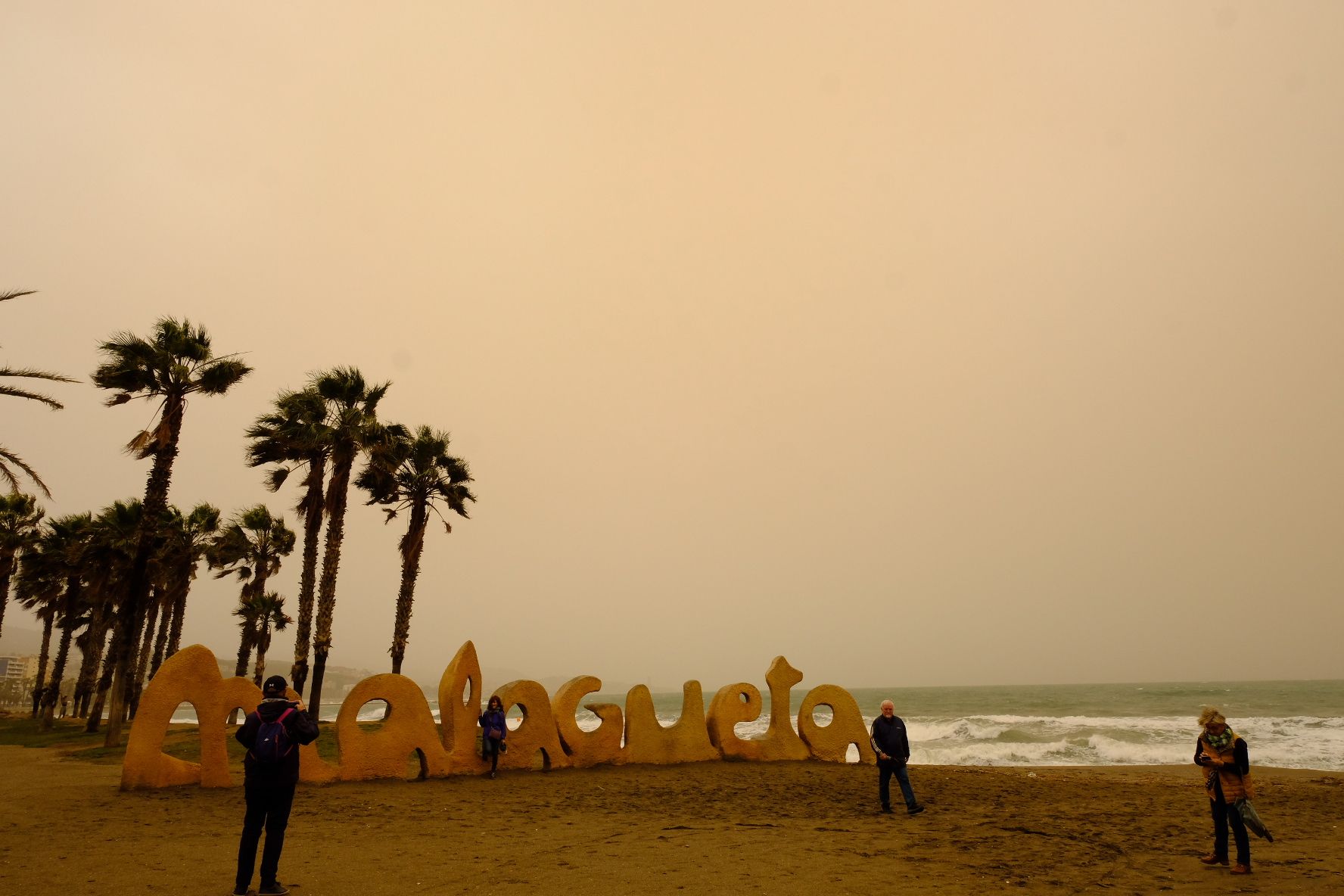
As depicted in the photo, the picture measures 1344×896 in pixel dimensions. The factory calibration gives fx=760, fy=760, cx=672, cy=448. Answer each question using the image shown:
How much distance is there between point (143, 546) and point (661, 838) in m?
16.1

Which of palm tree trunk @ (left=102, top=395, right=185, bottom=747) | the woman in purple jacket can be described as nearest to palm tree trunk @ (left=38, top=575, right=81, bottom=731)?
palm tree trunk @ (left=102, top=395, right=185, bottom=747)

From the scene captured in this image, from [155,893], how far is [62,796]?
702 cm

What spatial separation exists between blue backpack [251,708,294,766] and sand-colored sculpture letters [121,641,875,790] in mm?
6356

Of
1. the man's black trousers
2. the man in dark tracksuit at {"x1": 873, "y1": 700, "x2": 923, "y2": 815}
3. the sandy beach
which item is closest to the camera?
the man's black trousers

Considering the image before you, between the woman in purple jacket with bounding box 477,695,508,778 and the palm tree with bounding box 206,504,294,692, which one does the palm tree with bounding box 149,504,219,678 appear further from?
the woman in purple jacket with bounding box 477,695,508,778

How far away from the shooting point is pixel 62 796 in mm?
11453

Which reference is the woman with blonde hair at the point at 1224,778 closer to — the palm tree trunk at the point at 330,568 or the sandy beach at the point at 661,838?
the sandy beach at the point at 661,838

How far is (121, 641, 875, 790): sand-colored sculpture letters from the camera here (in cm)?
1214

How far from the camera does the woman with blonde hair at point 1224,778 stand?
7.50 m

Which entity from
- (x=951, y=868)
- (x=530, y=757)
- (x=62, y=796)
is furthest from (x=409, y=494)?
(x=951, y=868)

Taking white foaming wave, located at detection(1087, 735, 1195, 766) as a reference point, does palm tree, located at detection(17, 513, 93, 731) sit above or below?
above

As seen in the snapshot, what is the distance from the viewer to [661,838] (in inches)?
362

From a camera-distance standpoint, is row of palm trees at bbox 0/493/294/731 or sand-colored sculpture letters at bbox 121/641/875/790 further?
row of palm trees at bbox 0/493/294/731

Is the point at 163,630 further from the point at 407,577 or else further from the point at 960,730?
the point at 960,730
